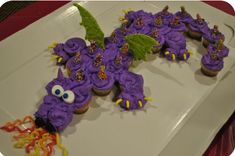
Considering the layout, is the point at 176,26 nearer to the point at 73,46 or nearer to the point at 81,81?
the point at 73,46

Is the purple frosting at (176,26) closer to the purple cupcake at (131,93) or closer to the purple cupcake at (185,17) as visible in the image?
the purple cupcake at (185,17)

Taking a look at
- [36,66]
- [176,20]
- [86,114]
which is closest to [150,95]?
[86,114]

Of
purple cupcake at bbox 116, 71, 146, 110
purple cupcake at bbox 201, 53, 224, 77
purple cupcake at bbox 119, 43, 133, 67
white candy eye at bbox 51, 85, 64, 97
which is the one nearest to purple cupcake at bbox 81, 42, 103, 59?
purple cupcake at bbox 119, 43, 133, 67

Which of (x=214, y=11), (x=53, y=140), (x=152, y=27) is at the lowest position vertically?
(x=53, y=140)

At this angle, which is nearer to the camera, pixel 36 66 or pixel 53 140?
pixel 53 140

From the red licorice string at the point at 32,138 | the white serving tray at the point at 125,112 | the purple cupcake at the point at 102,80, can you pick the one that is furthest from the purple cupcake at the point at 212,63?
the red licorice string at the point at 32,138

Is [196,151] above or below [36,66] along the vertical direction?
above

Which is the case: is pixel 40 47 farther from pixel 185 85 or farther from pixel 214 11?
pixel 214 11
